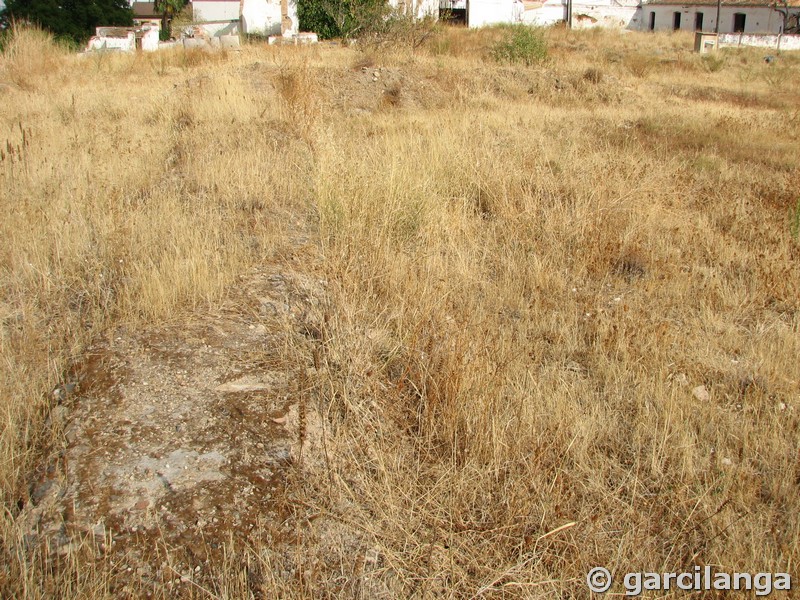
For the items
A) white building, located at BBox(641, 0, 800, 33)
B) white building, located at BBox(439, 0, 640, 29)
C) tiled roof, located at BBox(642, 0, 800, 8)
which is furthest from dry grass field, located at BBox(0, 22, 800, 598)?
white building, located at BBox(641, 0, 800, 33)

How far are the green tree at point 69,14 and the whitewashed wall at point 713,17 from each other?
3488 cm

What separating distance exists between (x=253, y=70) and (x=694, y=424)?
36.5 ft

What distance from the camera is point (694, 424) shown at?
2.87 m

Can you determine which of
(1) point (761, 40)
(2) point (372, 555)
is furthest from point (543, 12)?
(2) point (372, 555)

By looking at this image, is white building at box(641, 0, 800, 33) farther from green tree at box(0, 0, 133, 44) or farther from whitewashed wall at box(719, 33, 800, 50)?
green tree at box(0, 0, 133, 44)

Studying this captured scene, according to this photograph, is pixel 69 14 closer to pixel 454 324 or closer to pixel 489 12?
pixel 489 12

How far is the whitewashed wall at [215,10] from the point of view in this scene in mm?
40469

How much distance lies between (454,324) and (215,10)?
44.6m

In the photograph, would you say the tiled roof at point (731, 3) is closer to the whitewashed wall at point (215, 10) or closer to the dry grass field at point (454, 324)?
the whitewashed wall at point (215, 10)

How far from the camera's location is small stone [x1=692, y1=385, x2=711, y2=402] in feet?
10.1

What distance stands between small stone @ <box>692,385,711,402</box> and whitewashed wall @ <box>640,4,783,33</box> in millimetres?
45664

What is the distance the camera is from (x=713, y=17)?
42.4m

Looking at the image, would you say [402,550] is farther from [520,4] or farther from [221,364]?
[520,4]

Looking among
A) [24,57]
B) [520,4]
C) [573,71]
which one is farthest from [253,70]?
[520,4]
